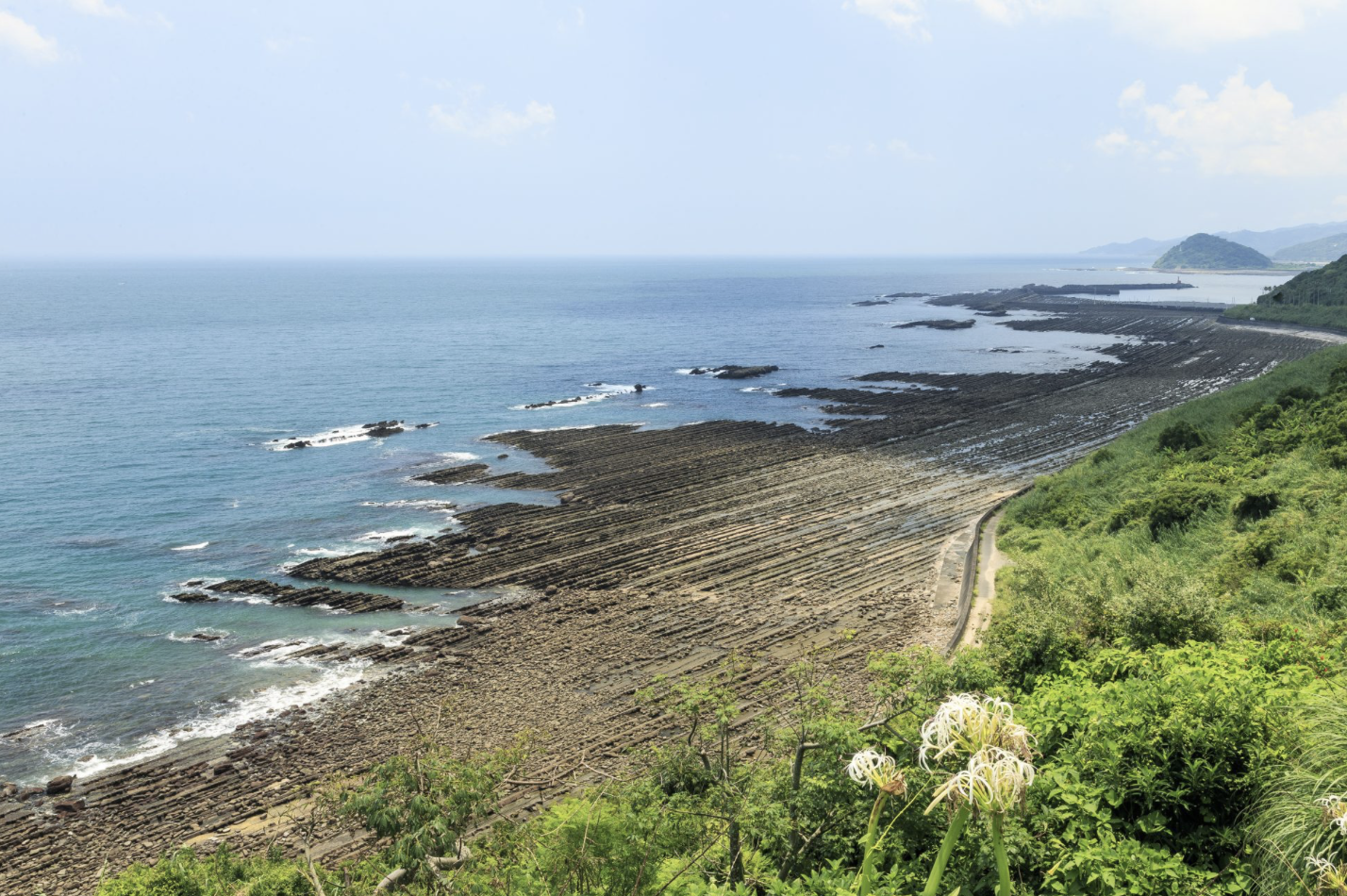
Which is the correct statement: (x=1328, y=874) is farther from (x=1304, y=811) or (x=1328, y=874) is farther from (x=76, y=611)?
(x=76, y=611)

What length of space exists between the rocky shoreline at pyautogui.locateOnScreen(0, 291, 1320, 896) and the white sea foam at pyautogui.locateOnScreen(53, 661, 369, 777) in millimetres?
571

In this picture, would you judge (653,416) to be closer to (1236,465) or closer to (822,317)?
(1236,465)

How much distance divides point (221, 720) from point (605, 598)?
1333 centimetres

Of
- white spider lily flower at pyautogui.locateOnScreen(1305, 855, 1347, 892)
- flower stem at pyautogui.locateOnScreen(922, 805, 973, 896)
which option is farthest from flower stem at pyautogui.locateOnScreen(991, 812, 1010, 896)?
white spider lily flower at pyautogui.locateOnScreen(1305, 855, 1347, 892)

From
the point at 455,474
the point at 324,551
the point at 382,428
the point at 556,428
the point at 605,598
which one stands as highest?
the point at 382,428

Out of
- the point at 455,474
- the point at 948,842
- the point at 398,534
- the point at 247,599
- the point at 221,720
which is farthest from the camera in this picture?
the point at 455,474

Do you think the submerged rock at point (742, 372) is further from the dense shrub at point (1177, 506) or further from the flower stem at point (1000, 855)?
the flower stem at point (1000, 855)

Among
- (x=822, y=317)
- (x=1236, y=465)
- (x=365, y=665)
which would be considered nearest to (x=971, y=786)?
(x=365, y=665)

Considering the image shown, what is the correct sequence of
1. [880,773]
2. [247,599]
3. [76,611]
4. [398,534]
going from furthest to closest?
[398,534]
[247,599]
[76,611]
[880,773]

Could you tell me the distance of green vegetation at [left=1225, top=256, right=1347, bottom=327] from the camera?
318ft

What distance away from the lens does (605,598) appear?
31.0m

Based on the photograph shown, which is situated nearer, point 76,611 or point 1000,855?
point 1000,855

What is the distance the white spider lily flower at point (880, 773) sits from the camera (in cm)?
392

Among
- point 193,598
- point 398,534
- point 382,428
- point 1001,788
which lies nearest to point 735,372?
point 382,428
